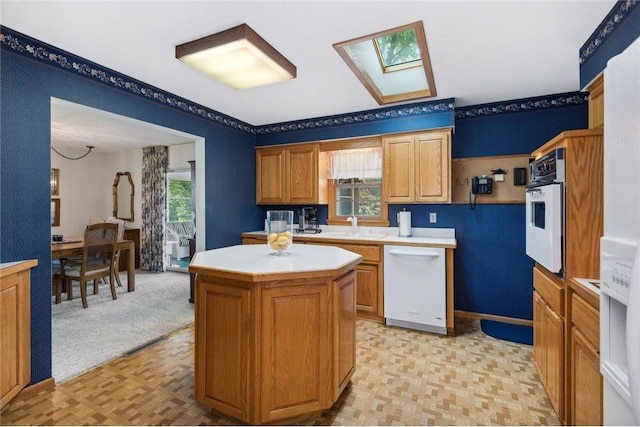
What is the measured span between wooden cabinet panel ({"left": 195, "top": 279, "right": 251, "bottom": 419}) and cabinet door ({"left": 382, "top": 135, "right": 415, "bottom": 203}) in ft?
7.93

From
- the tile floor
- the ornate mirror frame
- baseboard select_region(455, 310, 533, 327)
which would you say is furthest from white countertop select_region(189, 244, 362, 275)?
the ornate mirror frame

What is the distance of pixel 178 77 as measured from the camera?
8.80 ft

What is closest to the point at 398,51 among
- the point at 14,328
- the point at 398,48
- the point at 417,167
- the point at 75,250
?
the point at 398,48

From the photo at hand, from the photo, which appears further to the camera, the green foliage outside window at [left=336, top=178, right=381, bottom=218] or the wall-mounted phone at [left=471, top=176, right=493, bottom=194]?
the green foliage outside window at [left=336, top=178, right=381, bottom=218]

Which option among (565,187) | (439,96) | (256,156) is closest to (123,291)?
(256,156)

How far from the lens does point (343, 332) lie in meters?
1.83

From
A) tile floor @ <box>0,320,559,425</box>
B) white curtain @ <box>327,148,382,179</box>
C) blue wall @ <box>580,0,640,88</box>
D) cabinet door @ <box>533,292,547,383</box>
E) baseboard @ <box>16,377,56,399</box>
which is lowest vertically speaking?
tile floor @ <box>0,320,559,425</box>

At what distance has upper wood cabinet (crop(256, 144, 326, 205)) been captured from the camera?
4.02 metres

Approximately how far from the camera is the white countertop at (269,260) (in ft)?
5.24

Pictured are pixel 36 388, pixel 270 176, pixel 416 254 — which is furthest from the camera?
pixel 270 176

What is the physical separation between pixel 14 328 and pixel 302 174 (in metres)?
3.05

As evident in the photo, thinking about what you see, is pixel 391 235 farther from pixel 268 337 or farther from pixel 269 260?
pixel 268 337

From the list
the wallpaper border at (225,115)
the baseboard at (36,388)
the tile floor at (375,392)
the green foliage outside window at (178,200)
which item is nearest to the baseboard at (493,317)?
the tile floor at (375,392)

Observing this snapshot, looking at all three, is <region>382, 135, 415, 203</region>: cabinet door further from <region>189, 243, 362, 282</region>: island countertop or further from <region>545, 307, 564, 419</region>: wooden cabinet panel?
<region>545, 307, 564, 419</region>: wooden cabinet panel
